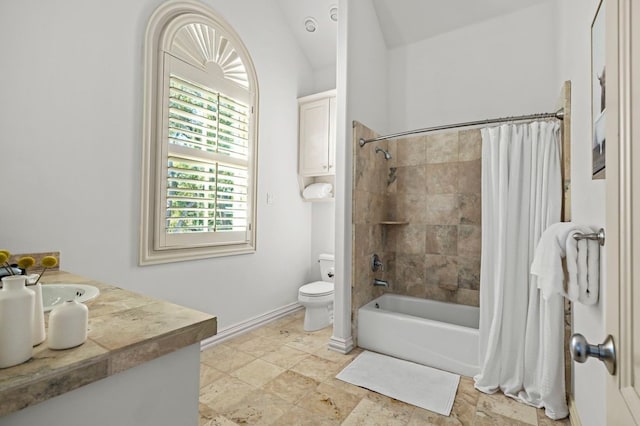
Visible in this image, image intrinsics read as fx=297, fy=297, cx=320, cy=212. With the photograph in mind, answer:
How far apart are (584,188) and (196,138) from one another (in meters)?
2.47

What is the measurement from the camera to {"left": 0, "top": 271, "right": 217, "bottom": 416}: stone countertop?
1.74 feet

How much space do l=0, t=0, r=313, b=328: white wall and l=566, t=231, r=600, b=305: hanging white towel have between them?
2.34 meters

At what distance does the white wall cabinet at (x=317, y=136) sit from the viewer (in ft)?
10.7

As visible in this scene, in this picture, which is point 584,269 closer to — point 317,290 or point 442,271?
point 442,271

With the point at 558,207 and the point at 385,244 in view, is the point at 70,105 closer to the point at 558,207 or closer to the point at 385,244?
the point at 385,244

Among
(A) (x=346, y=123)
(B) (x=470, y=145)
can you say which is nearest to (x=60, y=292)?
(A) (x=346, y=123)

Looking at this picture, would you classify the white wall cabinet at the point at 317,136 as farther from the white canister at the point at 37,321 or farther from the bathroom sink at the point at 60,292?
the white canister at the point at 37,321

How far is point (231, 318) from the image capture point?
2.65 m

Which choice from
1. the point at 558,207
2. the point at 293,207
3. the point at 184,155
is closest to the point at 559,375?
the point at 558,207

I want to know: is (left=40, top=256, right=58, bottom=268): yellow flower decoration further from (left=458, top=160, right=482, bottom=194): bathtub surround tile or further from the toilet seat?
(left=458, top=160, right=482, bottom=194): bathtub surround tile

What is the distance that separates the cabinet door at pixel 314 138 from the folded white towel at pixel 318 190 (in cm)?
14

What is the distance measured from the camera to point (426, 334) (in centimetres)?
221

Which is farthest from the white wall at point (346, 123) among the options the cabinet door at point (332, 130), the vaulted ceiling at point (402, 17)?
the cabinet door at point (332, 130)

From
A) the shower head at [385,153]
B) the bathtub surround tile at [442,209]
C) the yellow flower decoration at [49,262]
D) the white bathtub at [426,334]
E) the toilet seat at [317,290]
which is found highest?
the shower head at [385,153]
